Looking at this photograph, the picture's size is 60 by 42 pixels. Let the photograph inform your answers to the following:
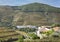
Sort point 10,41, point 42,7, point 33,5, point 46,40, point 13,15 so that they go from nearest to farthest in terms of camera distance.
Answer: point 46,40, point 10,41, point 13,15, point 42,7, point 33,5

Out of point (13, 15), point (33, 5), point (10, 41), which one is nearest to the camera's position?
point (10, 41)

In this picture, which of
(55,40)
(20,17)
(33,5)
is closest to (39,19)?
(20,17)

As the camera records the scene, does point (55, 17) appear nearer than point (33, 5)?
Yes

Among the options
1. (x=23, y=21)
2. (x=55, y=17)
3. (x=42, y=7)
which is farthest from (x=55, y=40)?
(x=42, y=7)

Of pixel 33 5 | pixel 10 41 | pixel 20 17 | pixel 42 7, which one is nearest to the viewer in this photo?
pixel 10 41

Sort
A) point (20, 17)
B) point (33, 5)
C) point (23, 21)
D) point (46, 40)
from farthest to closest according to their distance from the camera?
point (33, 5) → point (20, 17) → point (23, 21) → point (46, 40)

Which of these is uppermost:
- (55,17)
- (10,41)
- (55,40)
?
(55,40)

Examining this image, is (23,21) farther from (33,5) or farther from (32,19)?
(33,5)

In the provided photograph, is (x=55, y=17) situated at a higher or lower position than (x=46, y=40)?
lower

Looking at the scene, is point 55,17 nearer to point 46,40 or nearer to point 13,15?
point 13,15
